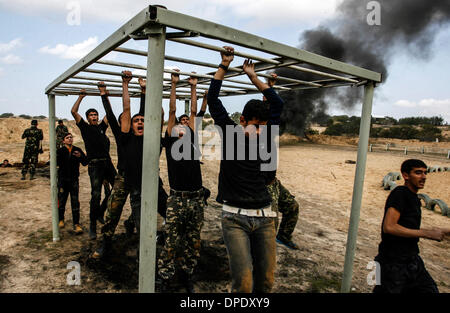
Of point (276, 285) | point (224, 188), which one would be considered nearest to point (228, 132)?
point (224, 188)

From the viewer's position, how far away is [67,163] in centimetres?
469

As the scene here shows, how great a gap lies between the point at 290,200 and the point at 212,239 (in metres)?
1.34

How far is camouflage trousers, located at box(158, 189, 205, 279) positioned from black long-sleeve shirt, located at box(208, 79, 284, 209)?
2.92ft

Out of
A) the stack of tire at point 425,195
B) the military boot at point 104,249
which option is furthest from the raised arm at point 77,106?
the stack of tire at point 425,195

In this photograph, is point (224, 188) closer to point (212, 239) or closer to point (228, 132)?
point (228, 132)

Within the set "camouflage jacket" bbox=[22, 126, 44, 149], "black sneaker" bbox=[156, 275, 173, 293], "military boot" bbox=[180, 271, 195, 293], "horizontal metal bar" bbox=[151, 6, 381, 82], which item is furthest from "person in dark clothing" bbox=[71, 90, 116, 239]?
"camouflage jacket" bbox=[22, 126, 44, 149]

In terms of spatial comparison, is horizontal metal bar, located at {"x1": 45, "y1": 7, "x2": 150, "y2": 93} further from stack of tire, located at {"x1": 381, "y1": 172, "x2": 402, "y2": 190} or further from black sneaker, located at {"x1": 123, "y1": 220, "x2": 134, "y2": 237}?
stack of tire, located at {"x1": 381, "y1": 172, "x2": 402, "y2": 190}

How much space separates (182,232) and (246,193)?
4.12 ft

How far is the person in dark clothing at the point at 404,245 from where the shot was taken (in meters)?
2.34

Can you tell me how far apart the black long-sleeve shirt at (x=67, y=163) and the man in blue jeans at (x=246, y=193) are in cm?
320

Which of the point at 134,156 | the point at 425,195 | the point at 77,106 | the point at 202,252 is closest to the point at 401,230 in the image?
the point at 202,252

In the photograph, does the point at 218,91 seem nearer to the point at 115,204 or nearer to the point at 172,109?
the point at 172,109

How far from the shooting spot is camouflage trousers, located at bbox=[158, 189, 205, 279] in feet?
9.98

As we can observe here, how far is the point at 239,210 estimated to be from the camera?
2.17 m
